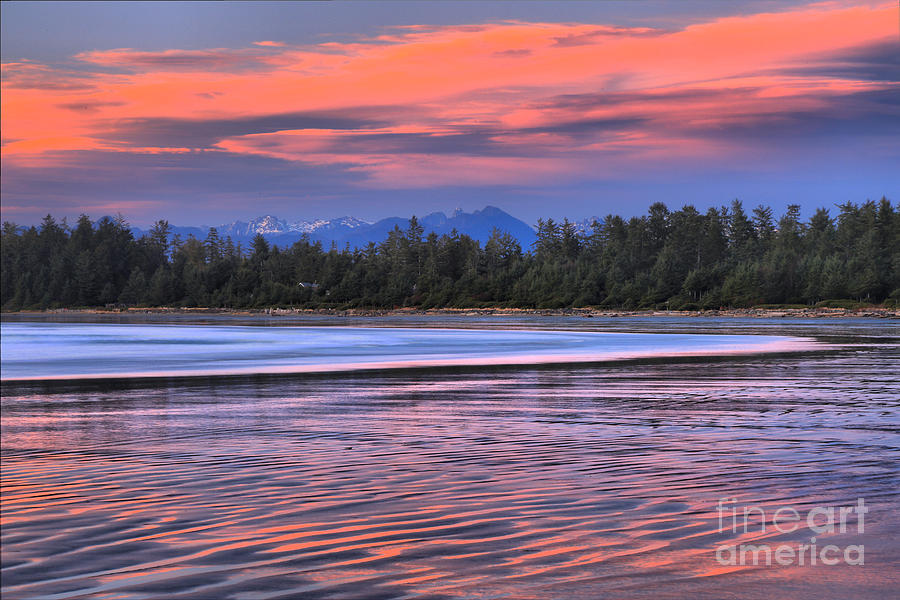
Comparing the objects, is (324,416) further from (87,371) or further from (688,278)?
(688,278)

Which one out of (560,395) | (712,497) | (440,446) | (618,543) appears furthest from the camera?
(560,395)

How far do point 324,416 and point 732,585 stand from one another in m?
11.2

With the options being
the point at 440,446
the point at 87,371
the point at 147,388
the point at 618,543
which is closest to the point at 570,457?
the point at 440,446

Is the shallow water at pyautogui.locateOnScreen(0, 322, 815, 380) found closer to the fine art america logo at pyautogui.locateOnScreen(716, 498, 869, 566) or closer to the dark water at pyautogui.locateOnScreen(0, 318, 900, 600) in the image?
the dark water at pyautogui.locateOnScreen(0, 318, 900, 600)

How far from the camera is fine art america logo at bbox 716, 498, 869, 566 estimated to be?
6.82 meters

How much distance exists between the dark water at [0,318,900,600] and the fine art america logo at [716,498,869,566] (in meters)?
0.09

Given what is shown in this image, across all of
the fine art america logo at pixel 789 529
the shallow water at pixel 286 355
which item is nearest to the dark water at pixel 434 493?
the fine art america logo at pixel 789 529

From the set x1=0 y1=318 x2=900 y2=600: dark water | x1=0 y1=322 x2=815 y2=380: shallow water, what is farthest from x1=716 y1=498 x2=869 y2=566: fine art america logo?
x1=0 y1=322 x2=815 y2=380: shallow water

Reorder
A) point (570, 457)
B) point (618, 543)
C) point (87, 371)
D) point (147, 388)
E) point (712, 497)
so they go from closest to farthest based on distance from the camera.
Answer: point (618, 543) < point (712, 497) < point (570, 457) < point (147, 388) < point (87, 371)

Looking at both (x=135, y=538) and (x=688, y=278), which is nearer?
(x=135, y=538)

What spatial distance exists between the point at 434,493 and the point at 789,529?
3.52m

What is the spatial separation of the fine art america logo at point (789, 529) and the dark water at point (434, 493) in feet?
0.28

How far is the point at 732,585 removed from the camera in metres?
6.18

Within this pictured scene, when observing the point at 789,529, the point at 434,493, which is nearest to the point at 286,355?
the point at 434,493
